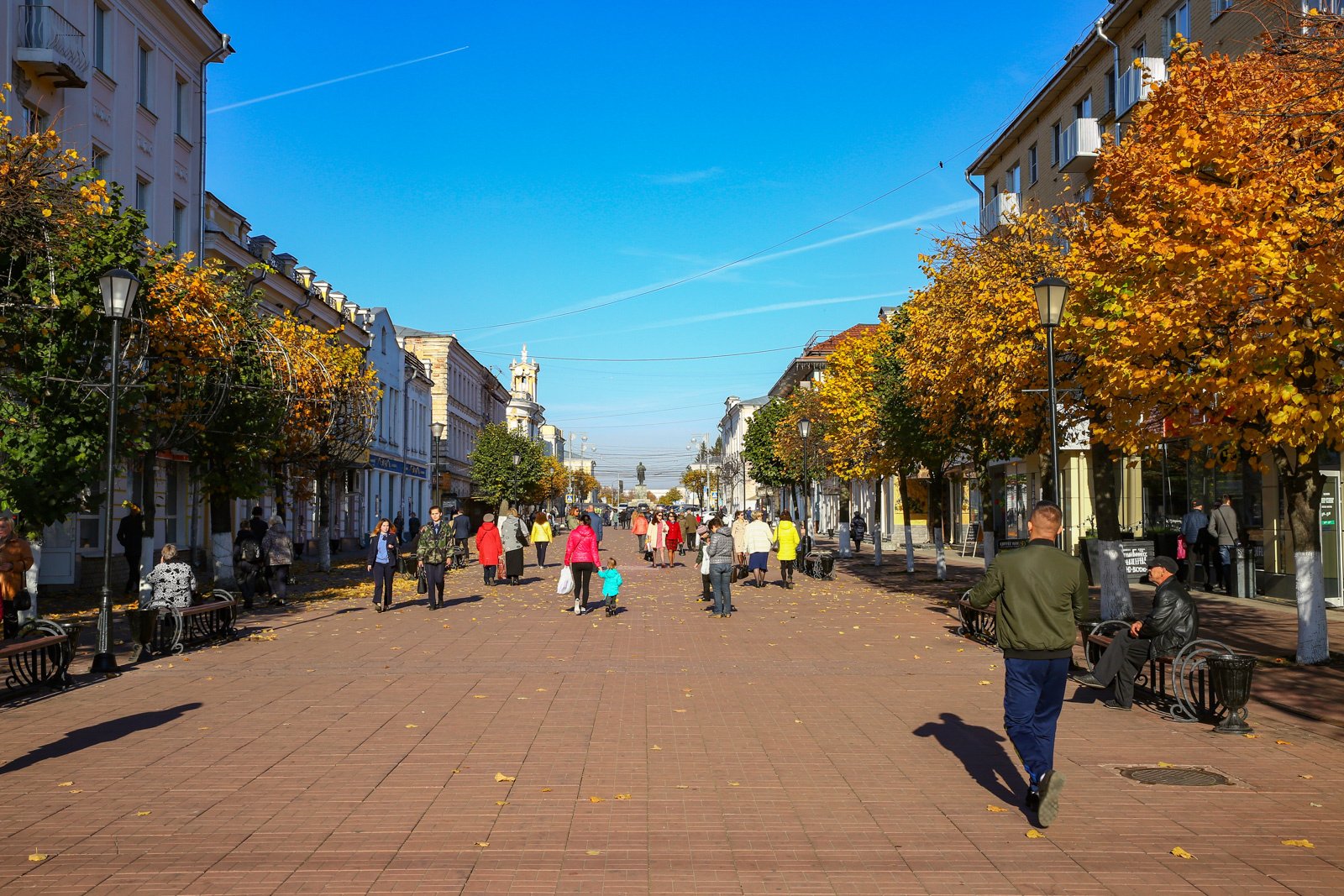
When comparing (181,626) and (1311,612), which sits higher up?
(1311,612)

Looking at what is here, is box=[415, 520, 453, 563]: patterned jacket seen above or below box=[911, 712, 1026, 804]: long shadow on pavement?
above

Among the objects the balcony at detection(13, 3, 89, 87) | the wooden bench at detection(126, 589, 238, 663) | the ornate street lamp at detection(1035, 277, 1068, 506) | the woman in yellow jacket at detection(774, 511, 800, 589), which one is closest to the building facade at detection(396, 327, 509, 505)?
the woman in yellow jacket at detection(774, 511, 800, 589)

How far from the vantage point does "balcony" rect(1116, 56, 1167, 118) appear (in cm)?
2703

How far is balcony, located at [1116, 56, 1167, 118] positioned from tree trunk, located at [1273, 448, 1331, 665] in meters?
16.1

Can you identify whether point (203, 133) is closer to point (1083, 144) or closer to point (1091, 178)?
point (1091, 178)

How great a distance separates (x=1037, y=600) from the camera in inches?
256

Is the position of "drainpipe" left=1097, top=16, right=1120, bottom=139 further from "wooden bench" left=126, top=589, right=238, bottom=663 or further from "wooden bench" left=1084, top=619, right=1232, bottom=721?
"wooden bench" left=126, top=589, right=238, bottom=663

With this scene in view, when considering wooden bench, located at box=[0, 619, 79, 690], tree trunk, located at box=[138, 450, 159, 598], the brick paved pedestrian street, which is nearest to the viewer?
the brick paved pedestrian street

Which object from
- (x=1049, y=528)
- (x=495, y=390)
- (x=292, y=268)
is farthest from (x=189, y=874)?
(x=495, y=390)

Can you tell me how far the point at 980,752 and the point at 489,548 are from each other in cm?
1891

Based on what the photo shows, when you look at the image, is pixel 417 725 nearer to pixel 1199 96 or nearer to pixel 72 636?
pixel 72 636

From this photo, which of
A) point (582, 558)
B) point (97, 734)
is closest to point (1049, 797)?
point (97, 734)

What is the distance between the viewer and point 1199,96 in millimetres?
13219

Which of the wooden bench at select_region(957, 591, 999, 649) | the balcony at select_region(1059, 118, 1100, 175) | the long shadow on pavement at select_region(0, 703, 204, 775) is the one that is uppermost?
the balcony at select_region(1059, 118, 1100, 175)
